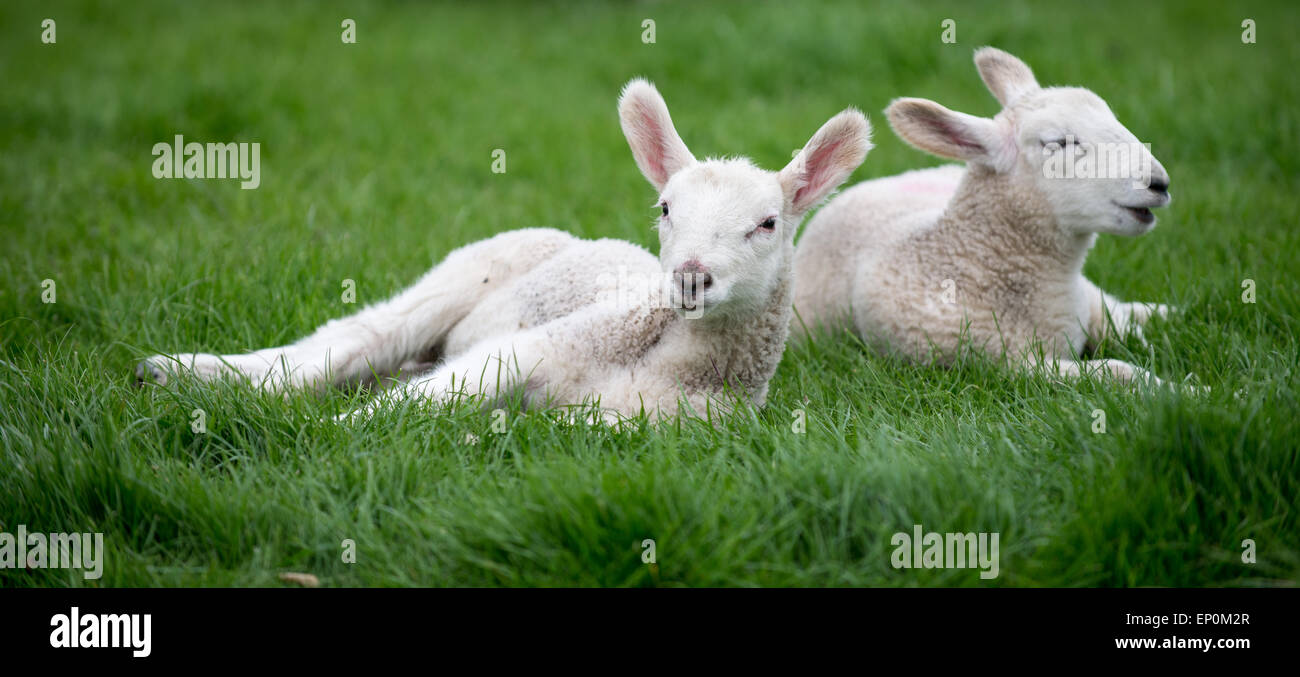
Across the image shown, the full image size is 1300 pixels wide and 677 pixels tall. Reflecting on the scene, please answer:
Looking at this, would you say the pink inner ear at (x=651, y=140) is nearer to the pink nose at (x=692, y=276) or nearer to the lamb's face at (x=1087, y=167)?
the pink nose at (x=692, y=276)

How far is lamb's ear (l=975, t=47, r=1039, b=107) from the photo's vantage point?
492cm

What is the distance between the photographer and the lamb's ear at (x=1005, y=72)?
4918 mm

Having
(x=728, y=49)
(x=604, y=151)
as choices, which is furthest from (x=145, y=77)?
(x=728, y=49)

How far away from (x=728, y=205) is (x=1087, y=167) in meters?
1.65

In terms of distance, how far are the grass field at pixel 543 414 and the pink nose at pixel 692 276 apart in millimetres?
512

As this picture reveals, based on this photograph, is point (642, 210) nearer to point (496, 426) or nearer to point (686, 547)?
point (496, 426)

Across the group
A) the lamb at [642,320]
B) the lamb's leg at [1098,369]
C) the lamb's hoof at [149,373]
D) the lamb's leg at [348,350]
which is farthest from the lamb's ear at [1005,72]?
the lamb's hoof at [149,373]

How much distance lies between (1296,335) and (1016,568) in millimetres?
2341

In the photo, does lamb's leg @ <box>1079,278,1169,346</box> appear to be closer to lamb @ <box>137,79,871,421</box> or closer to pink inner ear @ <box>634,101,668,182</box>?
lamb @ <box>137,79,871,421</box>

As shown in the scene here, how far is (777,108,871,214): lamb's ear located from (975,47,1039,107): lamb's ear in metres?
1.38

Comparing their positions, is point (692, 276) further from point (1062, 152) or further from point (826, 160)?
point (1062, 152)

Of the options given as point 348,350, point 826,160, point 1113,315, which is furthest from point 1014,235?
point 348,350

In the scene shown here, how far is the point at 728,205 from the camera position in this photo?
11.8 ft

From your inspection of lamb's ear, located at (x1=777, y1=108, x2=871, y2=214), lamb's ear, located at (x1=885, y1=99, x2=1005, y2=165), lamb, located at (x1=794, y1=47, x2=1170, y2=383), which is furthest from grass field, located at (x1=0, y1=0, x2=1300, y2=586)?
lamb's ear, located at (x1=885, y1=99, x2=1005, y2=165)
